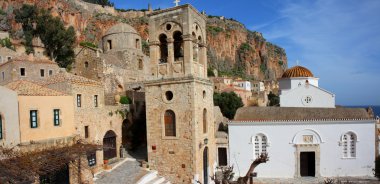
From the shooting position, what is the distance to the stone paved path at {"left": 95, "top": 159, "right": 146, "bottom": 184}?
15617 millimetres

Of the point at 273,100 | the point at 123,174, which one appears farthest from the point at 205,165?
the point at 273,100

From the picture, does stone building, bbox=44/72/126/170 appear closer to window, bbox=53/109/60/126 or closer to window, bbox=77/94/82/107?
window, bbox=77/94/82/107

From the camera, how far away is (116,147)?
20391 mm

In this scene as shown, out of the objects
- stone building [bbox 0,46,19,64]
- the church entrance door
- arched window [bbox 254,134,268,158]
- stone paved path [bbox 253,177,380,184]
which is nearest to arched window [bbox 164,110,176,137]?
arched window [bbox 254,134,268,158]

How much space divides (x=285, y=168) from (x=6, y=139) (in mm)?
17998

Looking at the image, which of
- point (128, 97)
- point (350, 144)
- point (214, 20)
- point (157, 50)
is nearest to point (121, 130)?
point (128, 97)

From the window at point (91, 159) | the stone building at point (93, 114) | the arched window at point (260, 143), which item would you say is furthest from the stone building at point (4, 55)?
the arched window at point (260, 143)

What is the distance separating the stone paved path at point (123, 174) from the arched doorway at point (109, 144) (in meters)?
1.56

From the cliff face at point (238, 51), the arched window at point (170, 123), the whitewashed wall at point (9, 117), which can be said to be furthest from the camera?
the cliff face at point (238, 51)

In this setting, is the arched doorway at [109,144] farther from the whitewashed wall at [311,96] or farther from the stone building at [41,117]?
the whitewashed wall at [311,96]

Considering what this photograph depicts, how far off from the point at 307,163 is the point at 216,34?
8427 centimetres

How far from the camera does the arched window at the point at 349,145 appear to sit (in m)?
20.6

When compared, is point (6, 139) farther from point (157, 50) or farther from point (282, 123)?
point (282, 123)

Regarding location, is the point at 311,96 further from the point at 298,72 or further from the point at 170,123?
the point at 170,123
